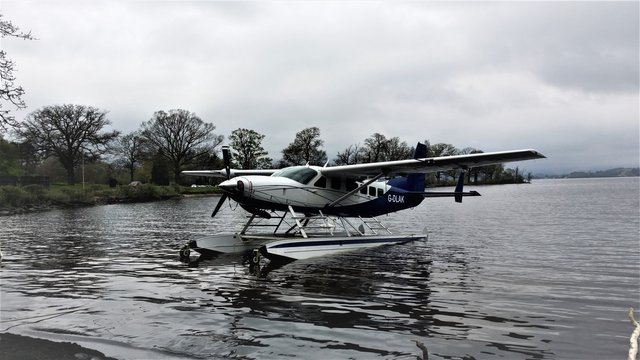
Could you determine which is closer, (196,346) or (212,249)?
(196,346)

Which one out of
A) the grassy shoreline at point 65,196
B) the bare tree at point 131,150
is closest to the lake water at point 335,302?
the grassy shoreline at point 65,196

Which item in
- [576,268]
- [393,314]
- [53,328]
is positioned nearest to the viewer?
[53,328]

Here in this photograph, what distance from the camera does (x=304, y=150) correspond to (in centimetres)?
10031

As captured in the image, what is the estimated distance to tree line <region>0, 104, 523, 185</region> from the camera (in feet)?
231

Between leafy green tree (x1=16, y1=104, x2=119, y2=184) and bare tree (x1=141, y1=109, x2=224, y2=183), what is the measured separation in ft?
40.8

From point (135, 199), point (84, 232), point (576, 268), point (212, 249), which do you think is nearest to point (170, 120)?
point (135, 199)

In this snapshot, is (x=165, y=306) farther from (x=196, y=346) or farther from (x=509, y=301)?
(x=509, y=301)

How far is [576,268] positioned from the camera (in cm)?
1312

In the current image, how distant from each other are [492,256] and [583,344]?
9.01 m

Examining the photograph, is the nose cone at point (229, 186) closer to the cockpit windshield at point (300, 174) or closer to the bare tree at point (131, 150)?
the cockpit windshield at point (300, 174)

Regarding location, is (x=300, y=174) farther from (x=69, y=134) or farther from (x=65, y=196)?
(x=69, y=134)

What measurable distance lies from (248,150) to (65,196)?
4812cm

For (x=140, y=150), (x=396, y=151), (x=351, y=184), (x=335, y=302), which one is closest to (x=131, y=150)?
(x=140, y=150)

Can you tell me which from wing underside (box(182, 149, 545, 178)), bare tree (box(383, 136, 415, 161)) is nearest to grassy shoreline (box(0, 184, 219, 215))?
wing underside (box(182, 149, 545, 178))
